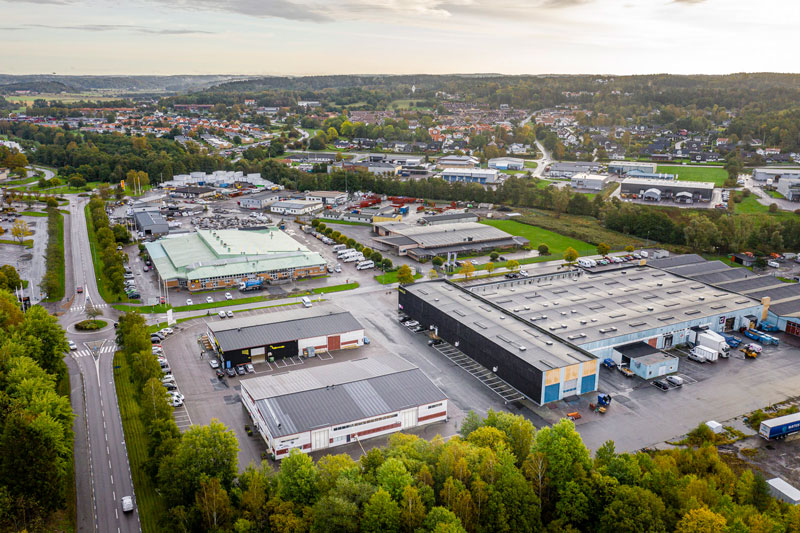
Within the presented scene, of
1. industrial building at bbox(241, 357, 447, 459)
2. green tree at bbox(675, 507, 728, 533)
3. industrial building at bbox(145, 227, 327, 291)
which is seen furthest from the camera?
industrial building at bbox(145, 227, 327, 291)

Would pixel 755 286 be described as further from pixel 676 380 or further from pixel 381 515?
pixel 381 515

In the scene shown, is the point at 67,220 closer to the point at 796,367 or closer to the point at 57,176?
the point at 57,176

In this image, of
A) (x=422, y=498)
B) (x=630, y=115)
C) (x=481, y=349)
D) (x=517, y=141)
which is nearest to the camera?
(x=422, y=498)

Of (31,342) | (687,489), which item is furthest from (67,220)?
(687,489)

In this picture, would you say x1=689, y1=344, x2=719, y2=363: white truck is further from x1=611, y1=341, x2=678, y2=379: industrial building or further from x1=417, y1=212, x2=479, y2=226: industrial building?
x1=417, y1=212, x2=479, y2=226: industrial building

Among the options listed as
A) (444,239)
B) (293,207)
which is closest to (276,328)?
(444,239)

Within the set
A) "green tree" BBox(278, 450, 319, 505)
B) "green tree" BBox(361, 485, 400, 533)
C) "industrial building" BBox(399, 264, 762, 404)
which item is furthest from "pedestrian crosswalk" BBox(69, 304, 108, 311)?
"green tree" BBox(361, 485, 400, 533)
